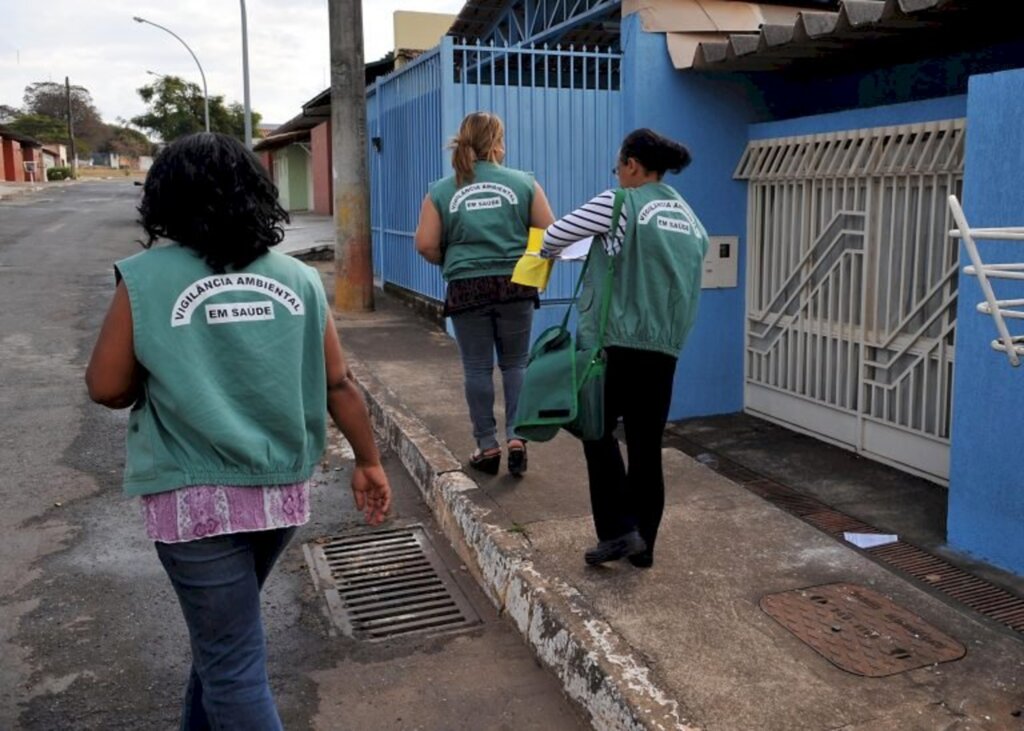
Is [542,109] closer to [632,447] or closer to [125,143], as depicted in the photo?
[632,447]

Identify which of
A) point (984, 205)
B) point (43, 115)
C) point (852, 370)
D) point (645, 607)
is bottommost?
point (645, 607)

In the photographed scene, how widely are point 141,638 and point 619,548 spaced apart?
6.11 feet

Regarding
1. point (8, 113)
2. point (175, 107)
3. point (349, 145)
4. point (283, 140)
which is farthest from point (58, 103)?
point (349, 145)

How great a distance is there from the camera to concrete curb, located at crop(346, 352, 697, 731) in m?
2.93

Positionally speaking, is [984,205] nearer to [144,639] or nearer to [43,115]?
[144,639]

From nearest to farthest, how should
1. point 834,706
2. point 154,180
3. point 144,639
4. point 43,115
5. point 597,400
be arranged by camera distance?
point 154,180
point 834,706
point 597,400
point 144,639
point 43,115

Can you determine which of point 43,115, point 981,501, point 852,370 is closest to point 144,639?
point 981,501

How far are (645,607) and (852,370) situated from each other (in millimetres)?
3320

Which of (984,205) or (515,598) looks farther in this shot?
(984,205)

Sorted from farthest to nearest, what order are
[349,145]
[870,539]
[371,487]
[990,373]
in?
[349,145], [870,539], [990,373], [371,487]

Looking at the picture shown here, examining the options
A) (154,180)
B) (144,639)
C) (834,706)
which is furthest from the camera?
(144,639)

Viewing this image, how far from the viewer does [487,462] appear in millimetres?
5039

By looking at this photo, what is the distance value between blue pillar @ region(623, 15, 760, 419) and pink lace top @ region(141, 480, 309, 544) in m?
5.13

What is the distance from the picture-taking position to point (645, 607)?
3.52 metres
